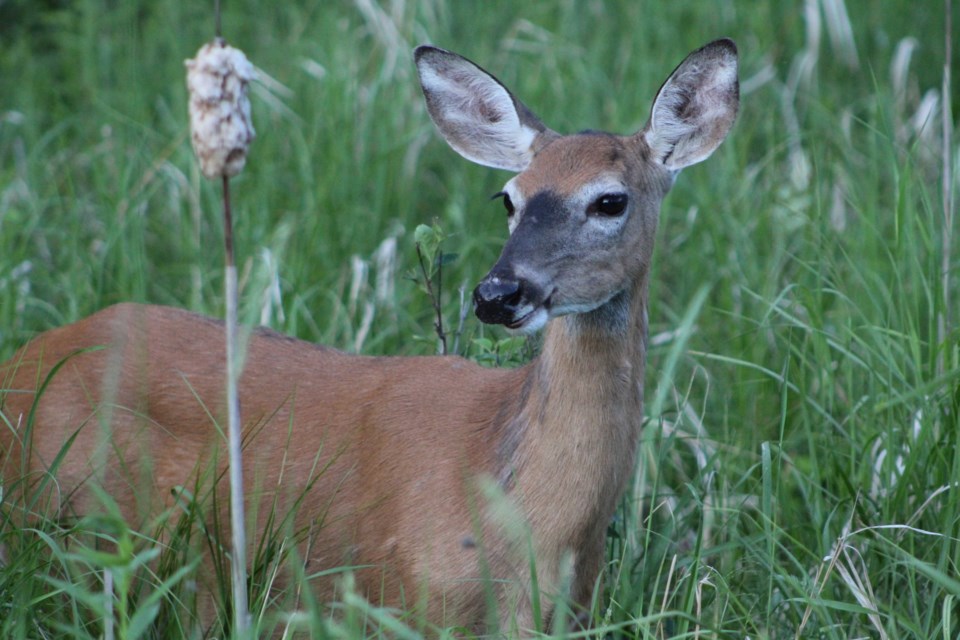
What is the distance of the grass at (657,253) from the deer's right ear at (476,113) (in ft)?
1.66

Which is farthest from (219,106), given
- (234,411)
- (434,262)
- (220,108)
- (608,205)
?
Result: (434,262)

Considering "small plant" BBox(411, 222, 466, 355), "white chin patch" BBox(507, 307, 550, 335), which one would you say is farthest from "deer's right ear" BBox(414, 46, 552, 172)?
"white chin patch" BBox(507, 307, 550, 335)

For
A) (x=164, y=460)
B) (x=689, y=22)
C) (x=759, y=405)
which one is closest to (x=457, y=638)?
(x=164, y=460)

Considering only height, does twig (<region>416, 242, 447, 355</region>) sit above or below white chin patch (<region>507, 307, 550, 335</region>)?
below

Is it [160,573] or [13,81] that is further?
[13,81]

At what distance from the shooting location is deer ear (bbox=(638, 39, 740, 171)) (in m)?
3.39

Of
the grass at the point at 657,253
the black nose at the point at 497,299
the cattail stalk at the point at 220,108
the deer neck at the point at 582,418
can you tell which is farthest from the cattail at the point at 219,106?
the deer neck at the point at 582,418

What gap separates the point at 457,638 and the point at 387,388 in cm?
73

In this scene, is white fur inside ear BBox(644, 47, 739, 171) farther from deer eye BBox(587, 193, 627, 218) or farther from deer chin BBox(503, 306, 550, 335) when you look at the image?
deer chin BBox(503, 306, 550, 335)

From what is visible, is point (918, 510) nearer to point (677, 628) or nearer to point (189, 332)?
point (677, 628)

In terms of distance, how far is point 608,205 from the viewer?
10.2 feet

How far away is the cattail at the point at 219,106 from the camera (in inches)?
76.3

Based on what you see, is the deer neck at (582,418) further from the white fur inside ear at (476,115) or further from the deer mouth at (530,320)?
the white fur inside ear at (476,115)

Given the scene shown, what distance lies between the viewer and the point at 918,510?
328cm
